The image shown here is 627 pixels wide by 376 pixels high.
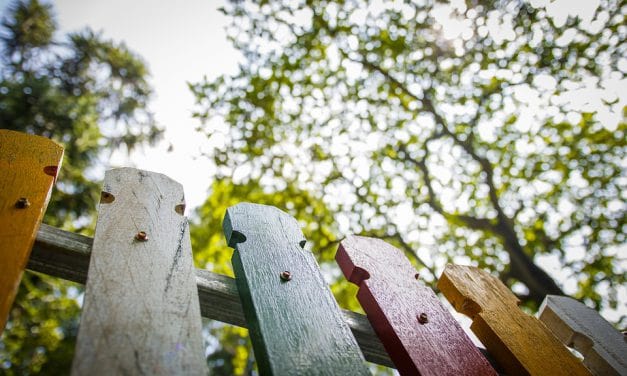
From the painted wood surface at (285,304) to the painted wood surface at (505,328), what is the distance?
2.05 feet

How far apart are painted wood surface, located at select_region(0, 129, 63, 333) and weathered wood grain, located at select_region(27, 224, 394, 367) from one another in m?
0.08

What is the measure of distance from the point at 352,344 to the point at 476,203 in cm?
535

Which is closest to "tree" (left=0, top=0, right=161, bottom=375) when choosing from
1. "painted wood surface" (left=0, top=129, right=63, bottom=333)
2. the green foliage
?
the green foliage

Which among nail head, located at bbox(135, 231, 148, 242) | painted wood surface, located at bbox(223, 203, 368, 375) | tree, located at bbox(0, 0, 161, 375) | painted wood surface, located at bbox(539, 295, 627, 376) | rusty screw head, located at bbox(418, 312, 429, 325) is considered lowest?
painted wood surface, located at bbox(539, 295, 627, 376)

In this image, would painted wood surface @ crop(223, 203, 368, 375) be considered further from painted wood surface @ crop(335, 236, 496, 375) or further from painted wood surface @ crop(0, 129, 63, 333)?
painted wood surface @ crop(0, 129, 63, 333)

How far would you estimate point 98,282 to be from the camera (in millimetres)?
780

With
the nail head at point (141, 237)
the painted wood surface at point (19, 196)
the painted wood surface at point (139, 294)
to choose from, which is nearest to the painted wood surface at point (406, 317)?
the painted wood surface at point (139, 294)

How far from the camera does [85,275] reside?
1.04 metres

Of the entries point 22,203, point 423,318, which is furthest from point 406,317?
point 22,203

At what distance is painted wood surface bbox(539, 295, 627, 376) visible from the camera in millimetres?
1345

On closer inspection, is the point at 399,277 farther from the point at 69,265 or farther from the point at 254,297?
the point at 69,265

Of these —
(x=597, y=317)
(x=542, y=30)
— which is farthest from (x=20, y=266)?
(x=542, y=30)

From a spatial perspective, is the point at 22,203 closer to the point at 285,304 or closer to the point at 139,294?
the point at 139,294

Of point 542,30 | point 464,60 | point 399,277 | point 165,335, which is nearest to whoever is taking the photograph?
point 165,335
